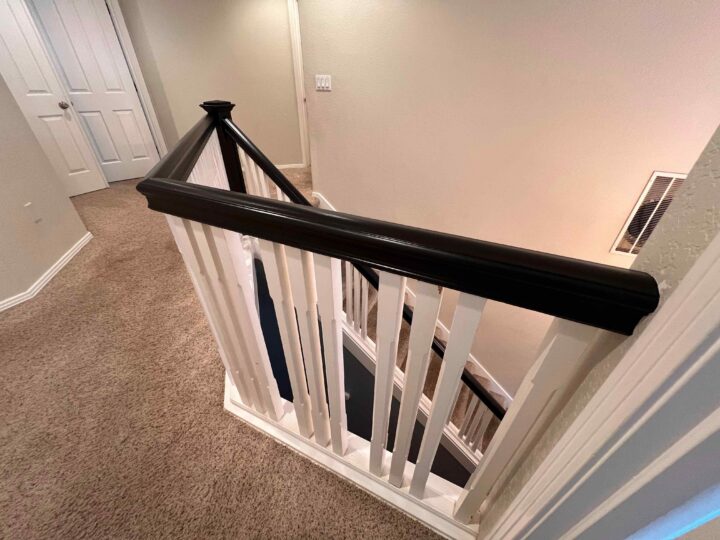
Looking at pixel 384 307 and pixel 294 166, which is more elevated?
pixel 384 307

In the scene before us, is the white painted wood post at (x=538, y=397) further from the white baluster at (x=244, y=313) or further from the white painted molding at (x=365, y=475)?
the white baluster at (x=244, y=313)

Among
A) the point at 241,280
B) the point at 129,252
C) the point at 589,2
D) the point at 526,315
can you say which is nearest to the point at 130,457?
the point at 241,280

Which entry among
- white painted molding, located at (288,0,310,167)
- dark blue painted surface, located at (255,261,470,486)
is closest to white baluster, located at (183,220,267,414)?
dark blue painted surface, located at (255,261,470,486)

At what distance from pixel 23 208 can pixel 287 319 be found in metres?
2.30

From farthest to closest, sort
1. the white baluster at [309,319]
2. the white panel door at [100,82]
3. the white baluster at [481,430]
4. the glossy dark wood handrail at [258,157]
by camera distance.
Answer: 1. the white panel door at [100,82]
2. the white baluster at [481,430]
3. the glossy dark wood handrail at [258,157]
4. the white baluster at [309,319]

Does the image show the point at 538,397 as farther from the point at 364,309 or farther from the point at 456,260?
the point at 364,309

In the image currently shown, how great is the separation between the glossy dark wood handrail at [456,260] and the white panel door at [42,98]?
365cm

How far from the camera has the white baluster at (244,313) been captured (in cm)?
69

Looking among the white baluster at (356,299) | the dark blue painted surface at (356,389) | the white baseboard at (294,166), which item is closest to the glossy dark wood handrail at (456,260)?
the white baluster at (356,299)

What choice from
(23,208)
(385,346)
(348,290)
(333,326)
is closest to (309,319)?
(333,326)

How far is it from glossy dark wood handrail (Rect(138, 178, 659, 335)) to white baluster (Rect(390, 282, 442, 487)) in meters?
0.06

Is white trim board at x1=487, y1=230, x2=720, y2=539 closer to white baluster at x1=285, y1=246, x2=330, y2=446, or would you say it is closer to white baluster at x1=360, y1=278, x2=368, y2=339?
white baluster at x1=285, y1=246, x2=330, y2=446

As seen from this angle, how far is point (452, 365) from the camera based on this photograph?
Answer: 565 millimetres

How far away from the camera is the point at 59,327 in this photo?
1547 millimetres
